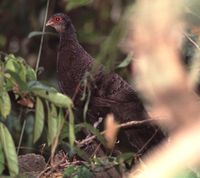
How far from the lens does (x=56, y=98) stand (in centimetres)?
132

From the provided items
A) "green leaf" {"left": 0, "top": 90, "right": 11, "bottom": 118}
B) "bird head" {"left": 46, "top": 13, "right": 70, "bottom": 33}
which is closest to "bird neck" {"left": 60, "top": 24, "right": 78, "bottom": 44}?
"bird head" {"left": 46, "top": 13, "right": 70, "bottom": 33}

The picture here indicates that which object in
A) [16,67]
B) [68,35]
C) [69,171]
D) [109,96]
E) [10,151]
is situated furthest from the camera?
[68,35]

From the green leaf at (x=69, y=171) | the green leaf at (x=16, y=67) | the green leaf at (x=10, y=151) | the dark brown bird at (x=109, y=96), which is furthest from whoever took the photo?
the dark brown bird at (x=109, y=96)

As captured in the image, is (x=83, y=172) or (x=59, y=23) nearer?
(x=83, y=172)

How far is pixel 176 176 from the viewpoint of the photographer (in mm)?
463

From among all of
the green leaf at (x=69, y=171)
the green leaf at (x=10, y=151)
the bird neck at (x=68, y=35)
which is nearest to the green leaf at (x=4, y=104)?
the green leaf at (x=10, y=151)

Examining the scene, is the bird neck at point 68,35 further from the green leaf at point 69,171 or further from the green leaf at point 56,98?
the green leaf at point 56,98

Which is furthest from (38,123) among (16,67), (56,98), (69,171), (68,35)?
(68,35)

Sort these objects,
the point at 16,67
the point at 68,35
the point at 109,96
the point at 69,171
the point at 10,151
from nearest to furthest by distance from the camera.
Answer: the point at 10,151 < the point at 16,67 < the point at 69,171 < the point at 109,96 < the point at 68,35

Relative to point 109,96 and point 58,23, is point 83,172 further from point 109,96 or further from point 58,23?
point 58,23

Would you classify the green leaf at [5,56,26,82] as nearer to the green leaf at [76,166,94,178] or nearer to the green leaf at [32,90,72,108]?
the green leaf at [32,90,72,108]

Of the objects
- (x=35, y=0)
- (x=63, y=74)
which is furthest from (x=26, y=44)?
(x=63, y=74)

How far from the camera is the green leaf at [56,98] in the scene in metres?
1.28

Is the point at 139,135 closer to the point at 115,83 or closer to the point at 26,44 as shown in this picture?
the point at 115,83
